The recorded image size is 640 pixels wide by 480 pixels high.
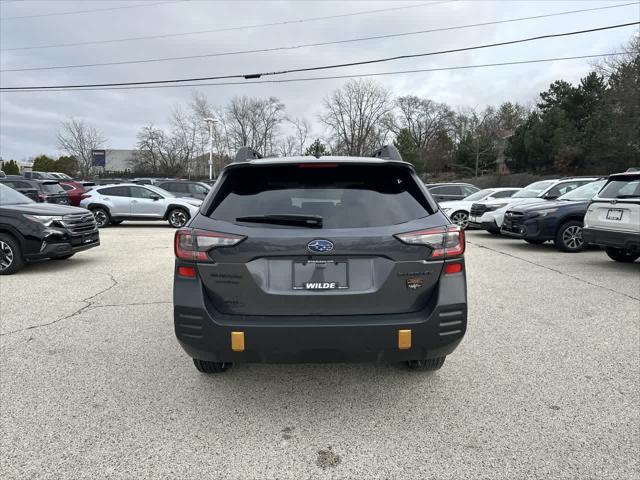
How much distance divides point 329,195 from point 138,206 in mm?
15494

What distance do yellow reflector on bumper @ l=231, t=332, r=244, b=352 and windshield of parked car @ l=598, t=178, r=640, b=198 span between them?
298 inches

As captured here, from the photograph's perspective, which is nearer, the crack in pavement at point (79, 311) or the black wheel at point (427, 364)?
the black wheel at point (427, 364)

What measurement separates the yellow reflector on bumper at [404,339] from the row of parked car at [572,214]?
7.92 ft

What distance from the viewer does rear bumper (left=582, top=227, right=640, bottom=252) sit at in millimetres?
7418

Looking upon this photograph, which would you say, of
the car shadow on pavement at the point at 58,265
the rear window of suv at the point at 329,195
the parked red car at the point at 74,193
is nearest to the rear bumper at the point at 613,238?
the rear window of suv at the point at 329,195

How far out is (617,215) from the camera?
7.76 meters

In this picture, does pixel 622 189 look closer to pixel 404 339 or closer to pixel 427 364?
pixel 427 364

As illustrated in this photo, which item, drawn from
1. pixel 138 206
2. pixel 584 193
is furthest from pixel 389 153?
pixel 138 206

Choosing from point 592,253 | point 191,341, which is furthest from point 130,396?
point 592,253

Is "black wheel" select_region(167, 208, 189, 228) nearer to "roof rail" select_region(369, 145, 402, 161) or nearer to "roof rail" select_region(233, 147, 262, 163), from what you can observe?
"roof rail" select_region(233, 147, 262, 163)

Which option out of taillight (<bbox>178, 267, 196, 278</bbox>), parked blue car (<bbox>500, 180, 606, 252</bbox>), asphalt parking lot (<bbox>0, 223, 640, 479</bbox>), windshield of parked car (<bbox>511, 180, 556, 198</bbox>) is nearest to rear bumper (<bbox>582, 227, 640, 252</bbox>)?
parked blue car (<bbox>500, 180, 606, 252</bbox>)

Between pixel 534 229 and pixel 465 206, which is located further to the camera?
pixel 465 206

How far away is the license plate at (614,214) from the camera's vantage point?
7.71 m

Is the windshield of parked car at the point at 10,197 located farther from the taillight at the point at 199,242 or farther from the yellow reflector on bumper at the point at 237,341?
the yellow reflector on bumper at the point at 237,341
